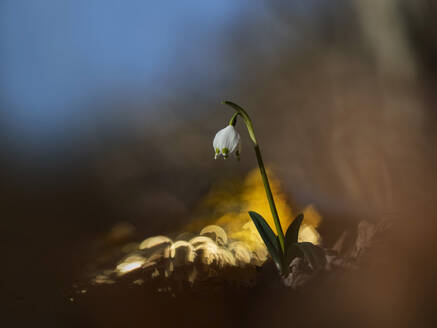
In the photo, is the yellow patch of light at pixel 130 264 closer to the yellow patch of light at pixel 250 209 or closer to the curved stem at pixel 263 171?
the yellow patch of light at pixel 250 209

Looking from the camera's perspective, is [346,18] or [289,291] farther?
[346,18]

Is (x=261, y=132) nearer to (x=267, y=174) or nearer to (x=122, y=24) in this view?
(x=267, y=174)

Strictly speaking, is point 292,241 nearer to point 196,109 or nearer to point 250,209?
point 250,209

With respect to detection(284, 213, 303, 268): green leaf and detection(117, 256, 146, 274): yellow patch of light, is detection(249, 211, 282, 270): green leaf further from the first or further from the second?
detection(117, 256, 146, 274): yellow patch of light

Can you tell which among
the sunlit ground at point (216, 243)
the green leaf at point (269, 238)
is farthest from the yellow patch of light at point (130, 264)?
the green leaf at point (269, 238)

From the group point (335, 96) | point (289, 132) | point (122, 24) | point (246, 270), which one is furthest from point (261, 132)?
point (122, 24)

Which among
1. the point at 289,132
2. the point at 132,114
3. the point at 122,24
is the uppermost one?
the point at 122,24
